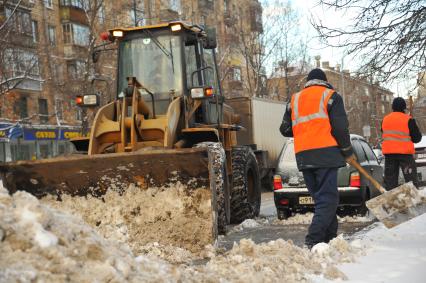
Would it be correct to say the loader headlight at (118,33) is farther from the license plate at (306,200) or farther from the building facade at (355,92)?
the building facade at (355,92)

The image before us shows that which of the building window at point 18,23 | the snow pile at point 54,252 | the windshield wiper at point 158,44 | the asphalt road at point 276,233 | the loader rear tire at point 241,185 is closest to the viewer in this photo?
the snow pile at point 54,252

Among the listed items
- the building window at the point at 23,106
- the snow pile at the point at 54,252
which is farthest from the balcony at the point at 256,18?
the snow pile at the point at 54,252

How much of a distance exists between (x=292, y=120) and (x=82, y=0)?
2009cm

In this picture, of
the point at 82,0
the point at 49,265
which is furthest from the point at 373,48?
the point at 82,0

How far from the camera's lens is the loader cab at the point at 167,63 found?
8.41m

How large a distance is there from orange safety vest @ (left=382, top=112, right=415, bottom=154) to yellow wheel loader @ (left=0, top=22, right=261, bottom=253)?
2.21 m

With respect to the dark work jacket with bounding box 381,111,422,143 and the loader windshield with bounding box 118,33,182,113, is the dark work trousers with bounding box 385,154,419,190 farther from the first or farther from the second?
the loader windshield with bounding box 118,33,182,113

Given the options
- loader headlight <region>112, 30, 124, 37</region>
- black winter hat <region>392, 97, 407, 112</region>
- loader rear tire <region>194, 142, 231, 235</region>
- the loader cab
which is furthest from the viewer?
black winter hat <region>392, 97, 407, 112</region>

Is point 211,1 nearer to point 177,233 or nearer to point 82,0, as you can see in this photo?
point 82,0

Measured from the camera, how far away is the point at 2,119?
2644 centimetres

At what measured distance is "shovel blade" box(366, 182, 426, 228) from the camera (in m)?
6.18

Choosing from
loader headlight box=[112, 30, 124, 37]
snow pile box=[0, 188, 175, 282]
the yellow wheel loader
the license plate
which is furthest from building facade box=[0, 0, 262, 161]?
snow pile box=[0, 188, 175, 282]

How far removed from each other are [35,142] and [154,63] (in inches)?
918

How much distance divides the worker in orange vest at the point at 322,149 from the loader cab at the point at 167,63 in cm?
231
